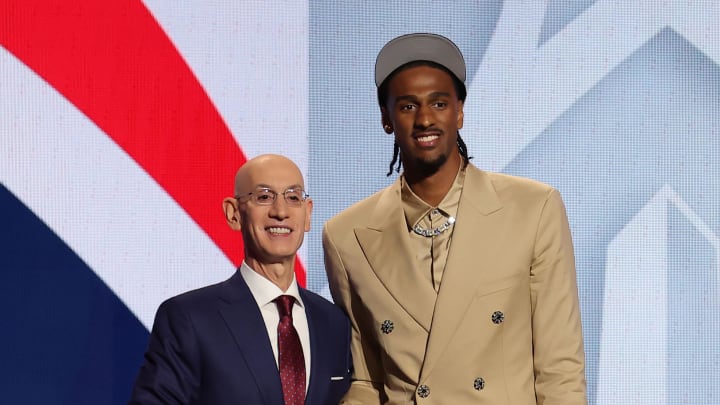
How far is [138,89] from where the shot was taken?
2951 millimetres

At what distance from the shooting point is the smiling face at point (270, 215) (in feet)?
6.17

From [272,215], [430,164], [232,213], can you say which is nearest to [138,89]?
[232,213]

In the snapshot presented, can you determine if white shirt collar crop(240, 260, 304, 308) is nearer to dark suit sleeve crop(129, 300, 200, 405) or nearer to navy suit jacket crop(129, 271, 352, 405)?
navy suit jacket crop(129, 271, 352, 405)

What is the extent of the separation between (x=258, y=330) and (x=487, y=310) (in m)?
0.45

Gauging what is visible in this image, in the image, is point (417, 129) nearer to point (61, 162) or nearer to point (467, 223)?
point (467, 223)

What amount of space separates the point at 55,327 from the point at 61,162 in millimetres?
502

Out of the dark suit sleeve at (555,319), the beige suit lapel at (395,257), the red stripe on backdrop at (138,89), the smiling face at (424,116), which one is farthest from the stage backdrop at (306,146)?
the dark suit sleeve at (555,319)

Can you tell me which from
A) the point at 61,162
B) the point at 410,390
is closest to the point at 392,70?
the point at 410,390

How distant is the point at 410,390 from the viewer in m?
1.92

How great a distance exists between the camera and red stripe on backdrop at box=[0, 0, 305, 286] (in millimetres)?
2918

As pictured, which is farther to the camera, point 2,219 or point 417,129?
point 2,219

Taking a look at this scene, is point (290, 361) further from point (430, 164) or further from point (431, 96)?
point (431, 96)

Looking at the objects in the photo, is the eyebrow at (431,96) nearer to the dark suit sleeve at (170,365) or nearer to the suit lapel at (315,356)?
the suit lapel at (315,356)

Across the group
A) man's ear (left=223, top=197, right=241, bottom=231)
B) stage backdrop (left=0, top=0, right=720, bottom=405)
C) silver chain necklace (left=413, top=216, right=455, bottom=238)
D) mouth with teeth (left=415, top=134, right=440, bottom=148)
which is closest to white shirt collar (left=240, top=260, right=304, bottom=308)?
man's ear (left=223, top=197, right=241, bottom=231)
